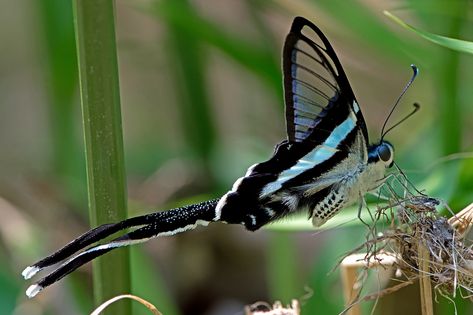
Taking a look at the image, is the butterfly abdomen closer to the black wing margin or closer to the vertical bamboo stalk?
the black wing margin

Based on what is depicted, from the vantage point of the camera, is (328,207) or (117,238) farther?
(328,207)

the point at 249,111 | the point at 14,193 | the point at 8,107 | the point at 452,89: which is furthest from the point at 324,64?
the point at 8,107

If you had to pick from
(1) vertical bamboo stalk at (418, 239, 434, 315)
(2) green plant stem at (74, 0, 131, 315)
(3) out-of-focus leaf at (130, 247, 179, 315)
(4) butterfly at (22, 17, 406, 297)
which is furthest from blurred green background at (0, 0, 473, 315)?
(2) green plant stem at (74, 0, 131, 315)

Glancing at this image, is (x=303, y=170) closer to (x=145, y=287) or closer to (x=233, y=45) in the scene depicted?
(x=145, y=287)

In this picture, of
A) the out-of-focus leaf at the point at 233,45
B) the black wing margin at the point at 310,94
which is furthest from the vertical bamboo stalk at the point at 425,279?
the out-of-focus leaf at the point at 233,45

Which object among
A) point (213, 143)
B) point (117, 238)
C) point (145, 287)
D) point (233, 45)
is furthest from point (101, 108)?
point (213, 143)

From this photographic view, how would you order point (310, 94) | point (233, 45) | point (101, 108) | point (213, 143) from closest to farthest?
1. point (101, 108)
2. point (310, 94)
3. point (233, 45)
4. point (213, 143)
